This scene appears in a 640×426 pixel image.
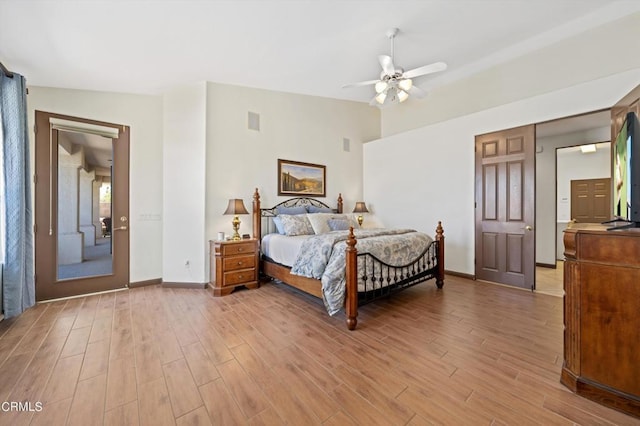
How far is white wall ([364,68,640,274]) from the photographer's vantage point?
345cm

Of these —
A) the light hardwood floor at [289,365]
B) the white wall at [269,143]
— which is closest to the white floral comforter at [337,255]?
the light hardwood floor at [289,365]

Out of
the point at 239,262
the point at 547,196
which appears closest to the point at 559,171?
the point at 547,196

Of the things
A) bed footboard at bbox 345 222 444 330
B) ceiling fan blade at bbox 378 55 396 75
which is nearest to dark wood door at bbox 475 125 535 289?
bed footboard at bbox 345 222 444 330

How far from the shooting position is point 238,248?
3975 mm

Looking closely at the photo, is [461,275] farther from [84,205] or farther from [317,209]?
[84,205]

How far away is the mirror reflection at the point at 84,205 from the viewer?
143 inches

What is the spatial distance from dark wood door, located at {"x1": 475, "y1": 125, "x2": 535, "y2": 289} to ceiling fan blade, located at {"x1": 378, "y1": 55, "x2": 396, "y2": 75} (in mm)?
2213

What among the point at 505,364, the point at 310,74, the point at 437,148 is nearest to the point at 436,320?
the point at 505,364

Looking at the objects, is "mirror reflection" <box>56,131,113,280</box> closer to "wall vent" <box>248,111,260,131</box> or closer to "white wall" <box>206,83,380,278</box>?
"white wall" <box>206,83,380,278</box>

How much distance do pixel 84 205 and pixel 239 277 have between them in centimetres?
251

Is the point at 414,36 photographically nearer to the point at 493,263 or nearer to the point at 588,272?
the point at 588,272

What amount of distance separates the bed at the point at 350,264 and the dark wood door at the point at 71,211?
2.08 meters

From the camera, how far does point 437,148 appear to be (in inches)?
195

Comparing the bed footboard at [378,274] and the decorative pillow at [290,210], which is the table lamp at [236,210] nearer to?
the decorative pillow at [290,210]
